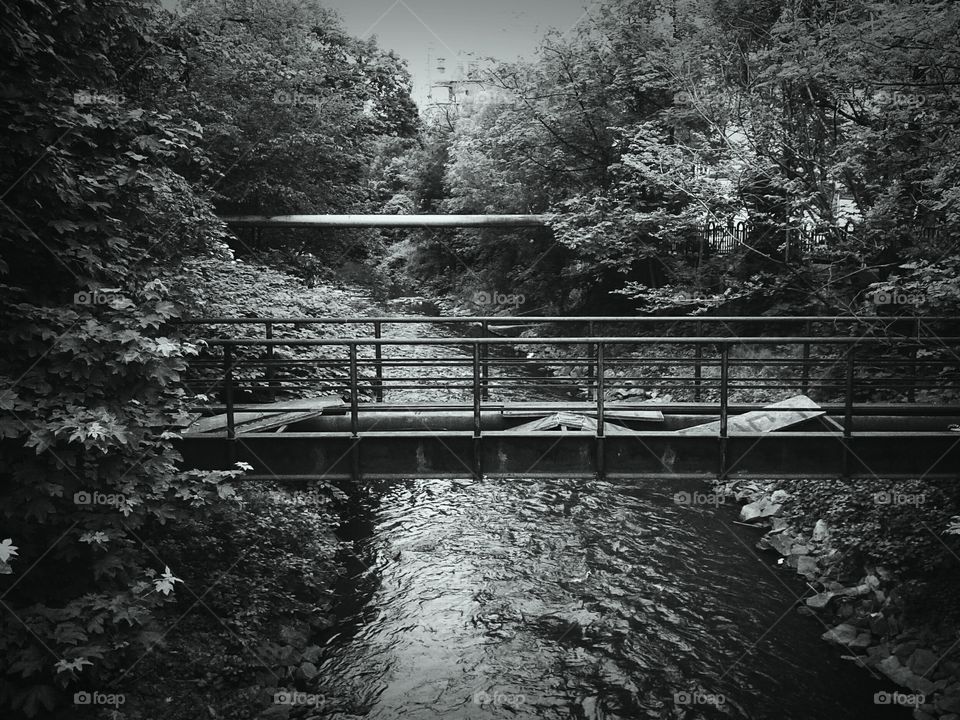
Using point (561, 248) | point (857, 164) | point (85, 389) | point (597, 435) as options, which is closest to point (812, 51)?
point (857, 164)

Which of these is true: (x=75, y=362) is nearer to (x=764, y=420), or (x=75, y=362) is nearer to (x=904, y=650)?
(x=764, y=420)

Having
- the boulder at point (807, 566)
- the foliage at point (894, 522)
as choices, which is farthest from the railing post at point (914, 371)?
the boulder at point (807, 566)

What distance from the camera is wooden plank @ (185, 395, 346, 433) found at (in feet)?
22.5

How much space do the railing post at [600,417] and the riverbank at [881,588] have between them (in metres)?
3.58

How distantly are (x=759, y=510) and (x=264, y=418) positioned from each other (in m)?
7.83

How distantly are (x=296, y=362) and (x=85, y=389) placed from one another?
6.85 ft

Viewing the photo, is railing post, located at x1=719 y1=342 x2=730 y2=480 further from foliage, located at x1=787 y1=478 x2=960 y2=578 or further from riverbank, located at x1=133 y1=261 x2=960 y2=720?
foliage, located at x1=787 y1=478 x2=960 y2=578

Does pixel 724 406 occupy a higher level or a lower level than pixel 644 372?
higher

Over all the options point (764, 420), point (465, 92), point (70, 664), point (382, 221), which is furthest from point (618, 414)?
point (465, 92)

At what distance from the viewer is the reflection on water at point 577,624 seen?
21.0ft

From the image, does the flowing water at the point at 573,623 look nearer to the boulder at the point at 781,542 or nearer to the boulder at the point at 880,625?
the boulder at the point at 781,542

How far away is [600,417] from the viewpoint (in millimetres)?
6410

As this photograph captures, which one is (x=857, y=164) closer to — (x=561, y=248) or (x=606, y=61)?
(x=606, y=61)

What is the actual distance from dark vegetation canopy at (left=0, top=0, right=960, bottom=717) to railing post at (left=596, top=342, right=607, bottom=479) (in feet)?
11.4
